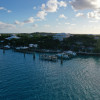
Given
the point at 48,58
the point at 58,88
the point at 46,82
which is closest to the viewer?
the point at 58,88

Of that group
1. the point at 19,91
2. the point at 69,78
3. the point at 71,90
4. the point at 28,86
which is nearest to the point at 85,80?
the point at 69,78

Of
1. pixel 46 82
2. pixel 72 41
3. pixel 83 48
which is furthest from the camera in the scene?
pixel 72 41

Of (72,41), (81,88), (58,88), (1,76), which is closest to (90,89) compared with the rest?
(81,88)

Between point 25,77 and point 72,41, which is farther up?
point 72,41

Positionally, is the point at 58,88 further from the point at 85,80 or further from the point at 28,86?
the point at 85,80

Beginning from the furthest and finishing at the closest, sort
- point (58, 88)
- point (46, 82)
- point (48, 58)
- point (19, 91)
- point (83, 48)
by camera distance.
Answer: point (83, 48) < point (48, 58) < point (46, 82) < point (58, 88) < point (19, 91)

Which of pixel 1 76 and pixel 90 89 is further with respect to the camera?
pixel 1 76

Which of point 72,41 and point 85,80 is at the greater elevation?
point 72,41

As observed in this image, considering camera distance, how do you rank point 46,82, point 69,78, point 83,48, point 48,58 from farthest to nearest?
1. point 83,48
2. point 48,58
3. point 69,78
4. point 46,82

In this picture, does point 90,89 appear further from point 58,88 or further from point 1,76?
point 1,76
